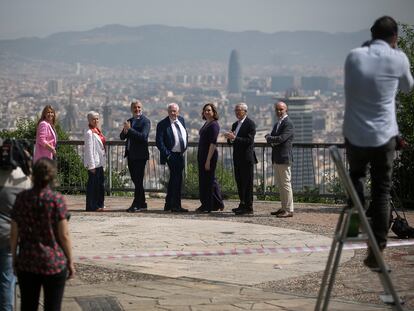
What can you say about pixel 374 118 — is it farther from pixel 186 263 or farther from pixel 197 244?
pixel 197 244

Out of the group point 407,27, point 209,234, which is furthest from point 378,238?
point 407,27

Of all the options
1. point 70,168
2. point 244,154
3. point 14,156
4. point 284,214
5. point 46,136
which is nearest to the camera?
point 14,156

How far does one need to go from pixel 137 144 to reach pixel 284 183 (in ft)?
8.71

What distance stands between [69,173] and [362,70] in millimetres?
14712

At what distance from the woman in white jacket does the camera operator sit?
9376 mm

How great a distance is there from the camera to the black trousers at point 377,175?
25.9 ft

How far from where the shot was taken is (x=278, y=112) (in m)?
16.2

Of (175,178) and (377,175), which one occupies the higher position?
(377,175)

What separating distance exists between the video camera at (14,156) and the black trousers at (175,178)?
9.39 metres

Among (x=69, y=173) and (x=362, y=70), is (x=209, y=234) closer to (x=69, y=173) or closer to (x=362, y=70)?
(x=362, y=70)

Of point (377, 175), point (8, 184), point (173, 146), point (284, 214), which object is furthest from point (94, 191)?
point (377, 175)

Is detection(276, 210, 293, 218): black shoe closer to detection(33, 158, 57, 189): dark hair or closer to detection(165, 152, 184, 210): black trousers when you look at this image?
detection(165, 152, 184, 210): black trousers

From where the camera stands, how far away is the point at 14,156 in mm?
7727

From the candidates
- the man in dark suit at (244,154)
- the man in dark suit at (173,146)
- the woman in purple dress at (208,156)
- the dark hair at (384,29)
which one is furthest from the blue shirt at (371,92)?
the man in dark suit at (173,146)
